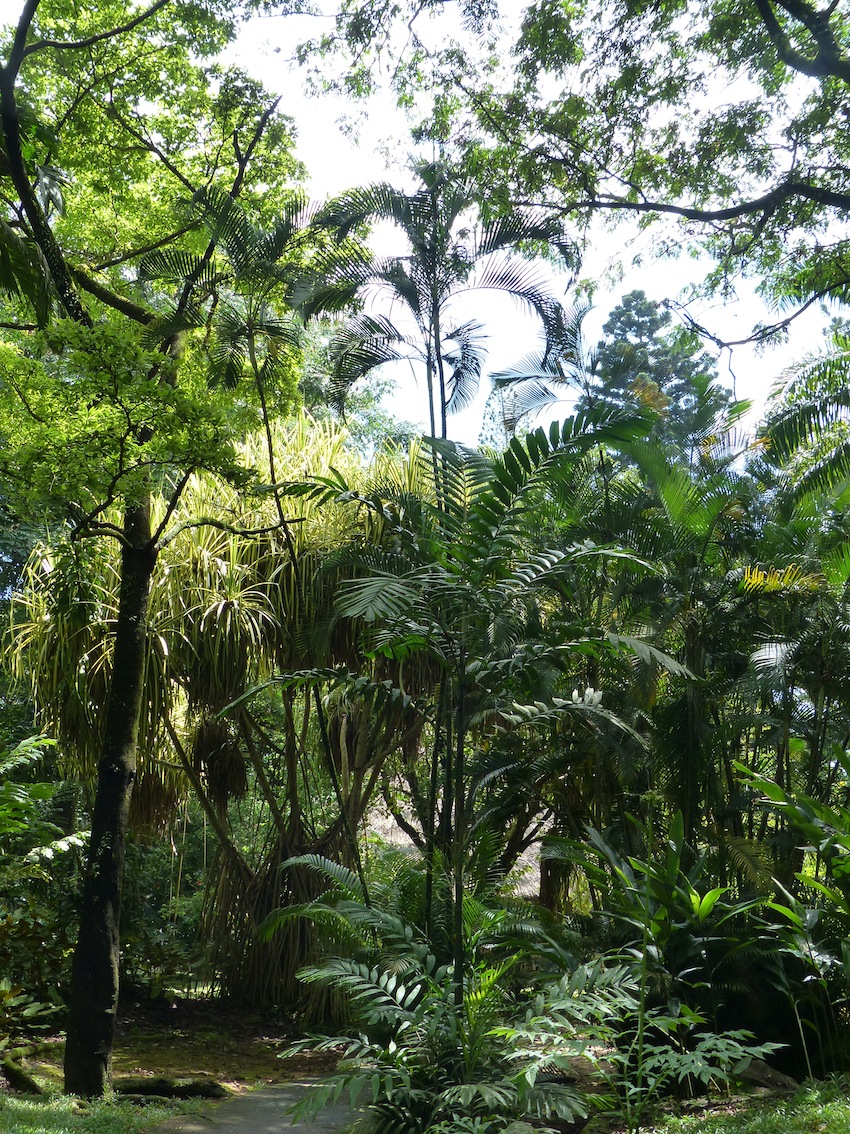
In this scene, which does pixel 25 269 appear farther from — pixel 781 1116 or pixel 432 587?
pixel 781 1116

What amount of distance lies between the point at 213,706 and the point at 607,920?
11.8 ft

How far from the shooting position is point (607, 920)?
571 centimetres

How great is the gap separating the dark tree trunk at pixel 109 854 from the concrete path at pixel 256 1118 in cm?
53

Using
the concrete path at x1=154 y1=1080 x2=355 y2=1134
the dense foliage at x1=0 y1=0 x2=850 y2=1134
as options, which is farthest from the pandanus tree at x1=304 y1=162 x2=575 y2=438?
the concrete path at x1=154 y1=1080 x2=355 y2=1134

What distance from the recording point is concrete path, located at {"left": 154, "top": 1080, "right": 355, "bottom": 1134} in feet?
15.4

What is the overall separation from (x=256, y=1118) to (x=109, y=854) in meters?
1.60

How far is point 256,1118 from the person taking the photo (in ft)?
16.2

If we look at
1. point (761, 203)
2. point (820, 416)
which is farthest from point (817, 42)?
point (820, 416)

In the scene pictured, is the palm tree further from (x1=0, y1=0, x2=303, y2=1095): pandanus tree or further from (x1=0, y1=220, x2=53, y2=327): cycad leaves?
(x1=0, y1=220, x2=53, y2=327): cycad leaves

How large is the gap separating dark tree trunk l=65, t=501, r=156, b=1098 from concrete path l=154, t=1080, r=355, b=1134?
529mm

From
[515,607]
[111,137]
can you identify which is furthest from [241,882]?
[111,137]

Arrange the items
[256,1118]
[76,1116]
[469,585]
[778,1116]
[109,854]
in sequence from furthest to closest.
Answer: [109,854], [256,1118], [469,585], [76,1116], [778,1116]

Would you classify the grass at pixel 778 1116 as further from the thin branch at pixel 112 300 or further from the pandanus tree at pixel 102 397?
the thin branch at pixel 112 300

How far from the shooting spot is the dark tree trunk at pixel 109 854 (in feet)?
16.2
